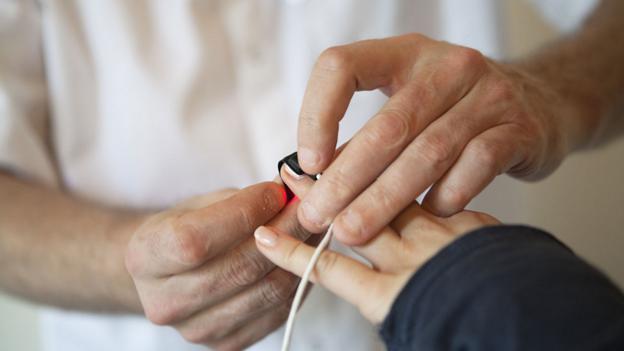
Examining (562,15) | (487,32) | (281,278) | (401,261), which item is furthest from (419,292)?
(562,15)

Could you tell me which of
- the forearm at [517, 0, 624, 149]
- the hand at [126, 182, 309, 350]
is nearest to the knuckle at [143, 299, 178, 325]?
the hand at [126, 182, 309, 350]

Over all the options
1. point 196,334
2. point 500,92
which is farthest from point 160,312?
point 500,92

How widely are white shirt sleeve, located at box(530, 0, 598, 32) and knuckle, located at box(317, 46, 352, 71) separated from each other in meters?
0.50

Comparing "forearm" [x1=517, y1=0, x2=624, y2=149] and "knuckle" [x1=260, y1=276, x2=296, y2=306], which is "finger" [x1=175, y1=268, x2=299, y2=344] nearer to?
"knuckle" [x1=260, y1=276, x2=296, y2=306]

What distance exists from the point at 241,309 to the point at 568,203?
886mm

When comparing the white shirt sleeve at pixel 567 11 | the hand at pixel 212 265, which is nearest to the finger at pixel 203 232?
the hand at pixel 212 265

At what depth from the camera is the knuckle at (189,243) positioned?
0.43m

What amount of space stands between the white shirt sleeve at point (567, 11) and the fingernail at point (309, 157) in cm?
55

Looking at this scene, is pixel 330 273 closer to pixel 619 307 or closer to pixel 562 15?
pixel 619 307

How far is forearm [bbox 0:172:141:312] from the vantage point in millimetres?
552

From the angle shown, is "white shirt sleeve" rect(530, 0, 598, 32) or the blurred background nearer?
"white shirt sleeve" rect(530, 0, 598, 32)

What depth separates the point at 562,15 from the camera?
0.79m

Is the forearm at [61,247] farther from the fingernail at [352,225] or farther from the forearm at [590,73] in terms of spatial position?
the forearm at [590,73]

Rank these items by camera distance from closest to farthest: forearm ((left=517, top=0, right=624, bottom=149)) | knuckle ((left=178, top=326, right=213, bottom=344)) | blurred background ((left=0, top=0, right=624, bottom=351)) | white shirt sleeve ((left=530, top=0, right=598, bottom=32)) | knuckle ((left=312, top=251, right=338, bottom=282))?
knuckle ((left=312, top=251, right=338, bottom=282)), knuckle ((left=178, top=326, right=213, bottom=344)), forearm ((left=517, top=0, right=624, bottom=149)), white shirt sleeve ((left=530, top=0, right=598, bottom=32)), blurred background ((left=0, top=0, right=624, bottom=351))
